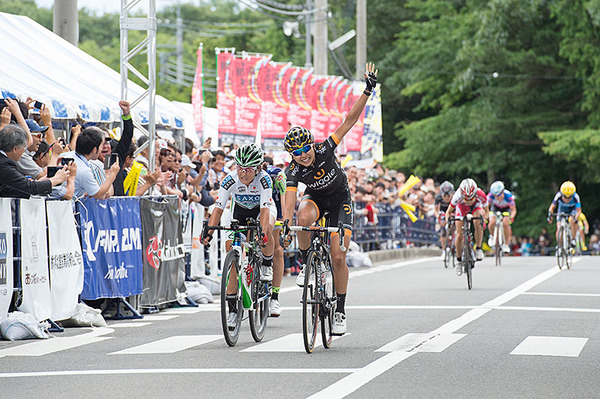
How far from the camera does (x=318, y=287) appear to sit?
33.8 feet

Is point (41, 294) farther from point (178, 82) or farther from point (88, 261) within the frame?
point (178, 82)

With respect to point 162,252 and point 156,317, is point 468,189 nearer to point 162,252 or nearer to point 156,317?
point 162,252

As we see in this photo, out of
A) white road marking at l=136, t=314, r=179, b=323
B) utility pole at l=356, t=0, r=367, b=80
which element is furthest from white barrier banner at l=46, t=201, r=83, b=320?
utility pole at l=356, t=0, r=367, b=80

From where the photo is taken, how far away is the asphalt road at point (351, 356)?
8148 mm

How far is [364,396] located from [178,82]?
283 feet

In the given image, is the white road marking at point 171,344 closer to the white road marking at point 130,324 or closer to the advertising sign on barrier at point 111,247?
the white road marking at point 130,324

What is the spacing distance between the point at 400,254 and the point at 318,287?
22.4 meters

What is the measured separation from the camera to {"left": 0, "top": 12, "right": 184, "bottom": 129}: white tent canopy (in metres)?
17.0

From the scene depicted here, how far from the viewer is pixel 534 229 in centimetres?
5038

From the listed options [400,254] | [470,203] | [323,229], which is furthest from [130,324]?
[400,254]

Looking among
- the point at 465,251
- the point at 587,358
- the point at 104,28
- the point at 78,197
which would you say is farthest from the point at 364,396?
the point at 104,28

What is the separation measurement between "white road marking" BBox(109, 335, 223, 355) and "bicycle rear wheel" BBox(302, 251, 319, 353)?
1.27 m

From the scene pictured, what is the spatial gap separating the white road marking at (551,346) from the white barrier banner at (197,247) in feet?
23.2

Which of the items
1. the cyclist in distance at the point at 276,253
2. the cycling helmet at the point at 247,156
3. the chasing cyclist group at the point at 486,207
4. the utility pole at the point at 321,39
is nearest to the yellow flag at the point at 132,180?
the cyclist in distance at the point at 276,253
